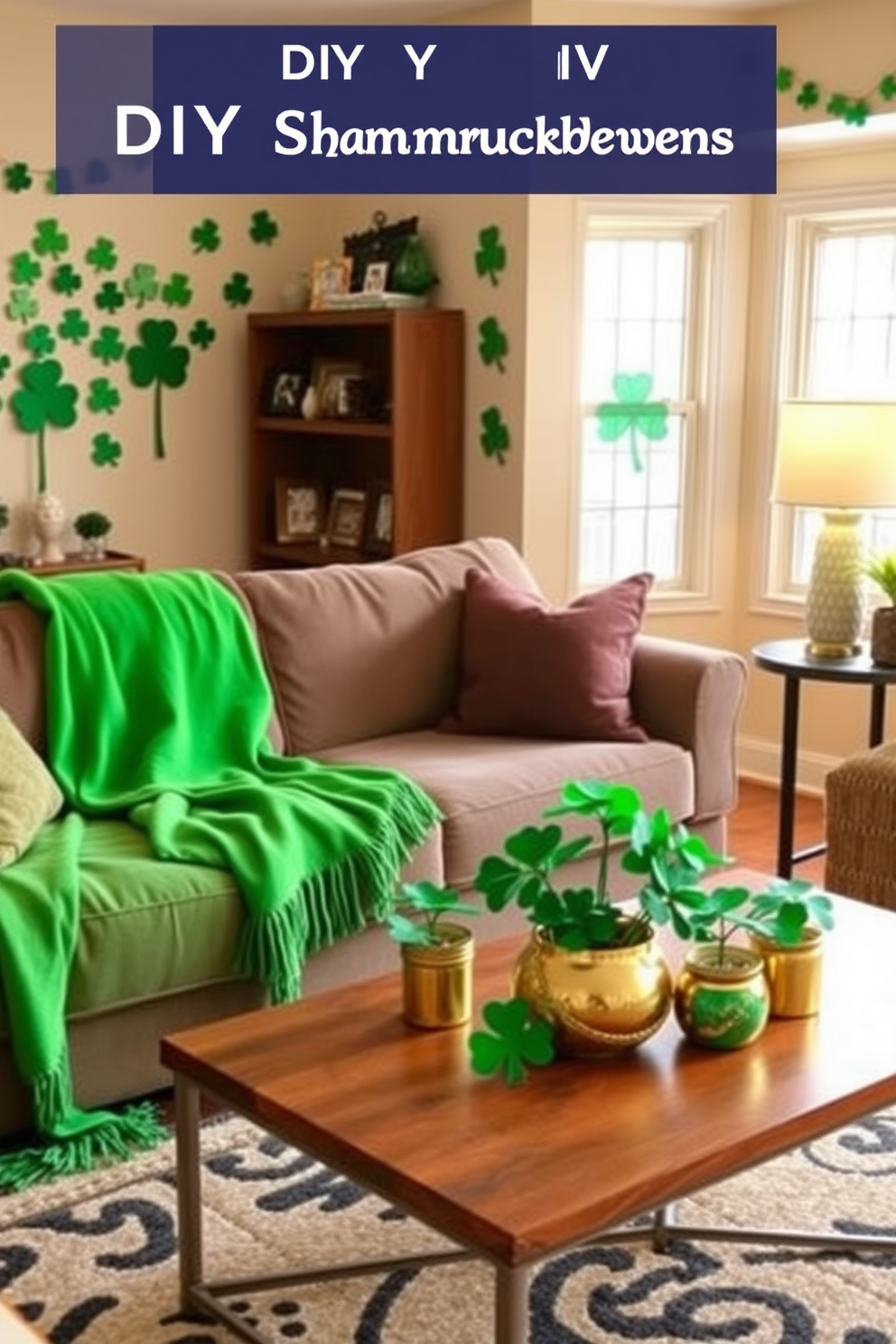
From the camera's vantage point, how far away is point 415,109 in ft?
16.7

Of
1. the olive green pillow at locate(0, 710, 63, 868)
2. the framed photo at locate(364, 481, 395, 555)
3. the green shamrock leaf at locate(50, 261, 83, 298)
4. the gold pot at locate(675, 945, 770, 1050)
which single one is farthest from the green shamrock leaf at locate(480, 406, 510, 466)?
the gold pot at locate(675, 945, 770, 1050)

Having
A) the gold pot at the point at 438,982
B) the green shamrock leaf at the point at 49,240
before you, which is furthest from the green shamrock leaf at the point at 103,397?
the gold pot at the point at 438,982

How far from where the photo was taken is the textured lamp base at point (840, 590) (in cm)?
417

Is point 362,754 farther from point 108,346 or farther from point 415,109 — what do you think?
point 415,109

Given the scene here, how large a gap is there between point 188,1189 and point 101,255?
12.1ft

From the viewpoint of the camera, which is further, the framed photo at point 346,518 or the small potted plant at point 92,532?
the framed photo at point 346,518

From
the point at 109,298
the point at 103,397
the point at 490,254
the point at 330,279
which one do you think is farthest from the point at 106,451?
the point at 490,254

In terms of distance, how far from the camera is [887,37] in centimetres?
456

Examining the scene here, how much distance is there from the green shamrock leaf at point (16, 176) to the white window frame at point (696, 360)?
1.67 meters

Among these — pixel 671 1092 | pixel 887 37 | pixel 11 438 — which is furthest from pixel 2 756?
pixel 887 37

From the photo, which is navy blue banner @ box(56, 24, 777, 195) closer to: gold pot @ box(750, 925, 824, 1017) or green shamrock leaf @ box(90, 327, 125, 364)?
green shamrock leaf @ box(90, 327, 125, 364)

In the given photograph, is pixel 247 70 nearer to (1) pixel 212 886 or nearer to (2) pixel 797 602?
(2) pixel 797 602

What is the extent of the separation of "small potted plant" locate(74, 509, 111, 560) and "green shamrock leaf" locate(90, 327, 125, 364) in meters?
0.49

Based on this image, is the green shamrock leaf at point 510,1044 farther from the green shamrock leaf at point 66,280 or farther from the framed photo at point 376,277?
the green shamrock leaf at point 66,280
